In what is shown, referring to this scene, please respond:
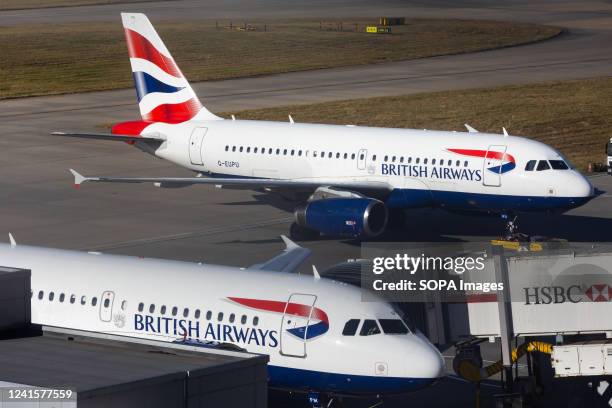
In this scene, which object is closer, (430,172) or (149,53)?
(430,172)

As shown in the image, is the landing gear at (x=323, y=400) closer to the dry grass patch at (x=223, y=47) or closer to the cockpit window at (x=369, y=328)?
the cockpit window at (x=369, y=328)

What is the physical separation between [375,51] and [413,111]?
120ft

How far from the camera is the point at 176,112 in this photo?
55.7m

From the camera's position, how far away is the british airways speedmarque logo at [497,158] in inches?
1861

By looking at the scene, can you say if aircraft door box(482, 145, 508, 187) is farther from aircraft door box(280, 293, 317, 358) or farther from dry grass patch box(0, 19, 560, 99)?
dry grass patch box(0, 19, 560, 99)

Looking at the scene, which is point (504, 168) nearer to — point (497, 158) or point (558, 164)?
point (497, 158)

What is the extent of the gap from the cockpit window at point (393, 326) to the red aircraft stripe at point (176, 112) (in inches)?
1091

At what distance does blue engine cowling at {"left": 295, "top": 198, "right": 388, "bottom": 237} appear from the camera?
45.5m

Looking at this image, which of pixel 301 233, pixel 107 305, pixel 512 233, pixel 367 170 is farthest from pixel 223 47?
pixel 107 305

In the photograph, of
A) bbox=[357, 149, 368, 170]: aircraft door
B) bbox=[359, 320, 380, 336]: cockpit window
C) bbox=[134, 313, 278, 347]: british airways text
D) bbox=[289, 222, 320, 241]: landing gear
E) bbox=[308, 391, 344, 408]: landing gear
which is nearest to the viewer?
bbox=[359, 320, 380, 336]: cockpit window

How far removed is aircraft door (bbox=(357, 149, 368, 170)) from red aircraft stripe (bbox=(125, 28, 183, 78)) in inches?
409

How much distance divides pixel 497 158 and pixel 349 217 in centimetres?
601

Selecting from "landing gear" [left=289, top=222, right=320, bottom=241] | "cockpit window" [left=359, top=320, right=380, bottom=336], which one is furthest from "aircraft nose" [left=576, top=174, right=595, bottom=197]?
"cockpit window" [left=359, top=320, right=380, bottom=336]

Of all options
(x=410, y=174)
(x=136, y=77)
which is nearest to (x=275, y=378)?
(x=410, y=174)
